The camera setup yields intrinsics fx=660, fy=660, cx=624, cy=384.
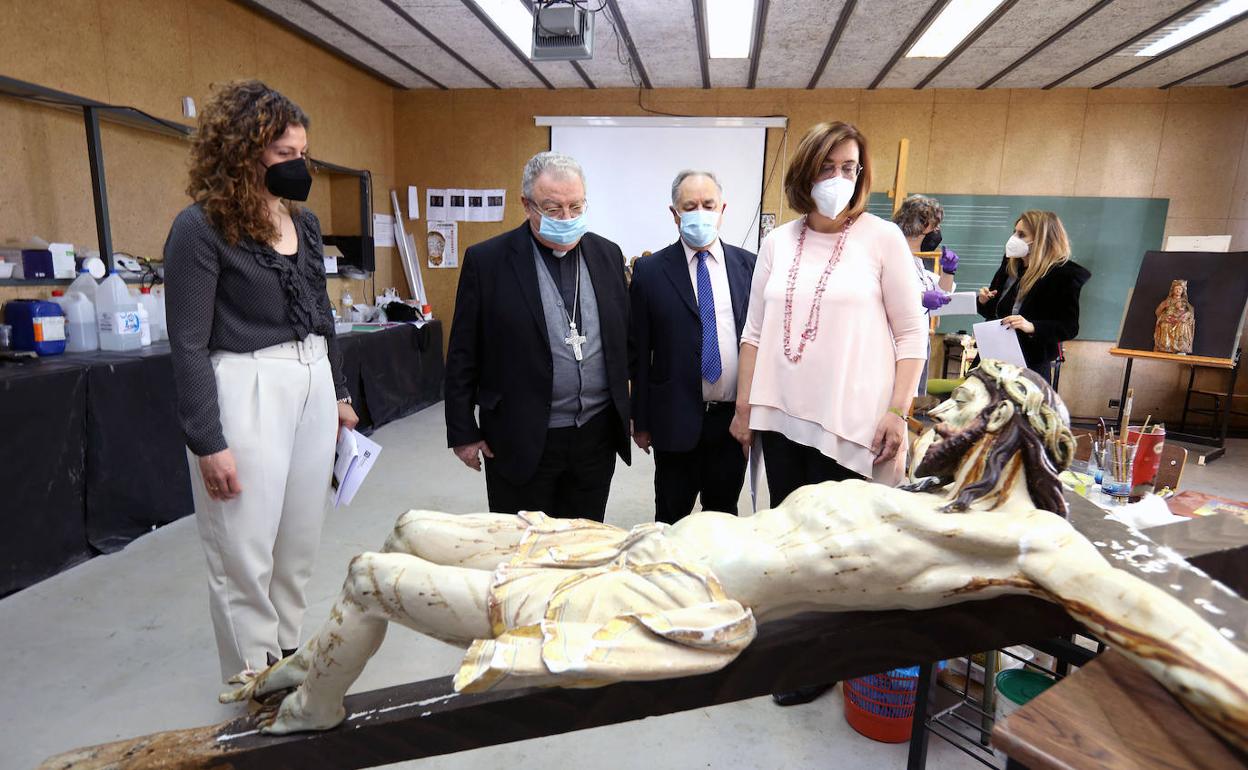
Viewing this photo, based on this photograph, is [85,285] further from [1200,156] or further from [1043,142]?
[1200,156]

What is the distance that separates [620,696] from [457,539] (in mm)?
349

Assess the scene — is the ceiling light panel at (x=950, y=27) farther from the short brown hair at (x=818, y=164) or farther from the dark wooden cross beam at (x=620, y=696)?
the dark wooden cross beam at (x=620, y=696)

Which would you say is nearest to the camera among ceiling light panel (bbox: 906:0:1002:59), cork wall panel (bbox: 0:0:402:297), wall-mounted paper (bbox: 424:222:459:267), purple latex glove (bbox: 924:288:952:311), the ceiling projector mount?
purple latex glove (bbox: 924:288:952:311)

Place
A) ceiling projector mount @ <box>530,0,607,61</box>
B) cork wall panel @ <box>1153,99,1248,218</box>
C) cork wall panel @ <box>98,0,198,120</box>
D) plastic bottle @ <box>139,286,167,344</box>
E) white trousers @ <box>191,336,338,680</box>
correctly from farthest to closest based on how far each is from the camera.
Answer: cork wall panel @ <box>1153,99,1248,218</box> → ceiling projector mount @ <box>530,0,607,61</box> → cork wall panel @ <box>98,0,198,120</box> → plastic bottle @ <box>139,286,167,344</box> → white trousers @ <box>191,336,338,680</box>

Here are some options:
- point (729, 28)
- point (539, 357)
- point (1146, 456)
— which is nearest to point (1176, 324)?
point (1146, 456)

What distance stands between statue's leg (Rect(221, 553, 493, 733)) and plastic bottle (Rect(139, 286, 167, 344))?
3.08 meters

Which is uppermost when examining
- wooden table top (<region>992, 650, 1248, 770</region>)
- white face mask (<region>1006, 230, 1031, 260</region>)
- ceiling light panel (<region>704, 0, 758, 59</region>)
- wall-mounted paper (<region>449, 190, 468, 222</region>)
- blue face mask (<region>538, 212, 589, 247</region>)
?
ceiling light panel (<region>704, 0, 758, 59</region>)

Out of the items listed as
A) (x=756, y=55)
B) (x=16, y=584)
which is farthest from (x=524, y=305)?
(x=756, y=55)

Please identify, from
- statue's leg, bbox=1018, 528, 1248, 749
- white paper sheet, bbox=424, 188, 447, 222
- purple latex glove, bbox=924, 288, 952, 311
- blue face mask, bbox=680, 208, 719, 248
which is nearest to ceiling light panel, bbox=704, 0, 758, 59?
purple latex glove, bbox=924, 288, 952, 311

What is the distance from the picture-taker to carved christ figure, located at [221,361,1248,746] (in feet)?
2.68

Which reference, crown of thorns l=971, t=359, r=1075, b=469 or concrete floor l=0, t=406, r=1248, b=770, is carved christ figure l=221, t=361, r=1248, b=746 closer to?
crown of thorns l=971, t=359, r=1075, b=469

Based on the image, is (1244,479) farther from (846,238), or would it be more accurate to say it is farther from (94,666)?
(94,666)

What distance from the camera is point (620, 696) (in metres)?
0.93

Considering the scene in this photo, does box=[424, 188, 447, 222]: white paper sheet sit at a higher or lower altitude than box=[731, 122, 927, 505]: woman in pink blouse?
higher
